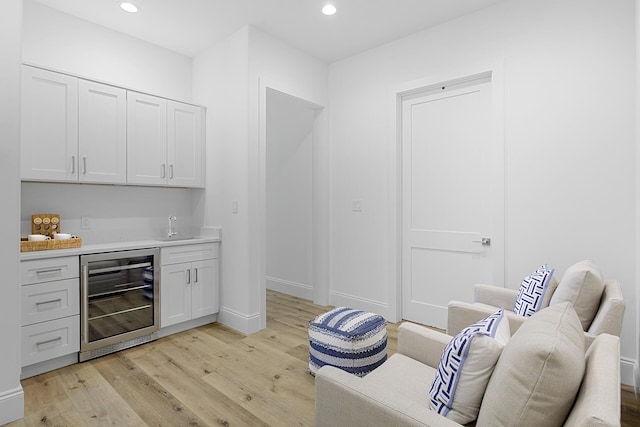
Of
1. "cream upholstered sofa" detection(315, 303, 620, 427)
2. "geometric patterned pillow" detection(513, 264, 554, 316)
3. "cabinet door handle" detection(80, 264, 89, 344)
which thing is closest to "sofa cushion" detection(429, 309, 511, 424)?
"cream upholstered sofa" detection(315, 303, 620, 427)

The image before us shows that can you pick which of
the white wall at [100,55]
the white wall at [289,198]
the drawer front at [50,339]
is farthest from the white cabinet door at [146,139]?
the white wall at [289,198]

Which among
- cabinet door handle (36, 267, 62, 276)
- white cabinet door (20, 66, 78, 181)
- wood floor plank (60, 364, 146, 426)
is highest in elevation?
white cabinet door (20, 66, 78, 181)

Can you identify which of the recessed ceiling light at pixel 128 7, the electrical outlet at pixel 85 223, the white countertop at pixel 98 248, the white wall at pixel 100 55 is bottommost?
the white countertop at pixel 98 248

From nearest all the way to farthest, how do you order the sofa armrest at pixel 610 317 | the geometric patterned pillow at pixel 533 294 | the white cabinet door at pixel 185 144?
the sofa armrest at pixel 610 317
the geometric patterned pillow at pixel 533 294
the white cabinet door at pixel 185 144

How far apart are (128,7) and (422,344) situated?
343cm

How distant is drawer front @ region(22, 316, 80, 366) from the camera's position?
2.42 metres

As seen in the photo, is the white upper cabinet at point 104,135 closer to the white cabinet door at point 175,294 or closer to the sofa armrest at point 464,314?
the white cabinet door at point 175,294

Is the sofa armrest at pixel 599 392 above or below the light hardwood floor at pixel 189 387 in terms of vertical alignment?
above

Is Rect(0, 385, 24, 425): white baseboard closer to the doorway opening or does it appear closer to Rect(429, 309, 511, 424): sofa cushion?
Rect(429, 309, 511, 424): sofa cushion

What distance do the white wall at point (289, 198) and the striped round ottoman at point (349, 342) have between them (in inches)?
77.6

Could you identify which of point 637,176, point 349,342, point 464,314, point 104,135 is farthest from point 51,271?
point 637,176

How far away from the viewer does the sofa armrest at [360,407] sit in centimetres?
105

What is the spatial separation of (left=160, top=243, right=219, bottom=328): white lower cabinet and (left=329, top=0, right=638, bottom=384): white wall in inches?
77.1

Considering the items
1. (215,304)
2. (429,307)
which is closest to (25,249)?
(215,304)
